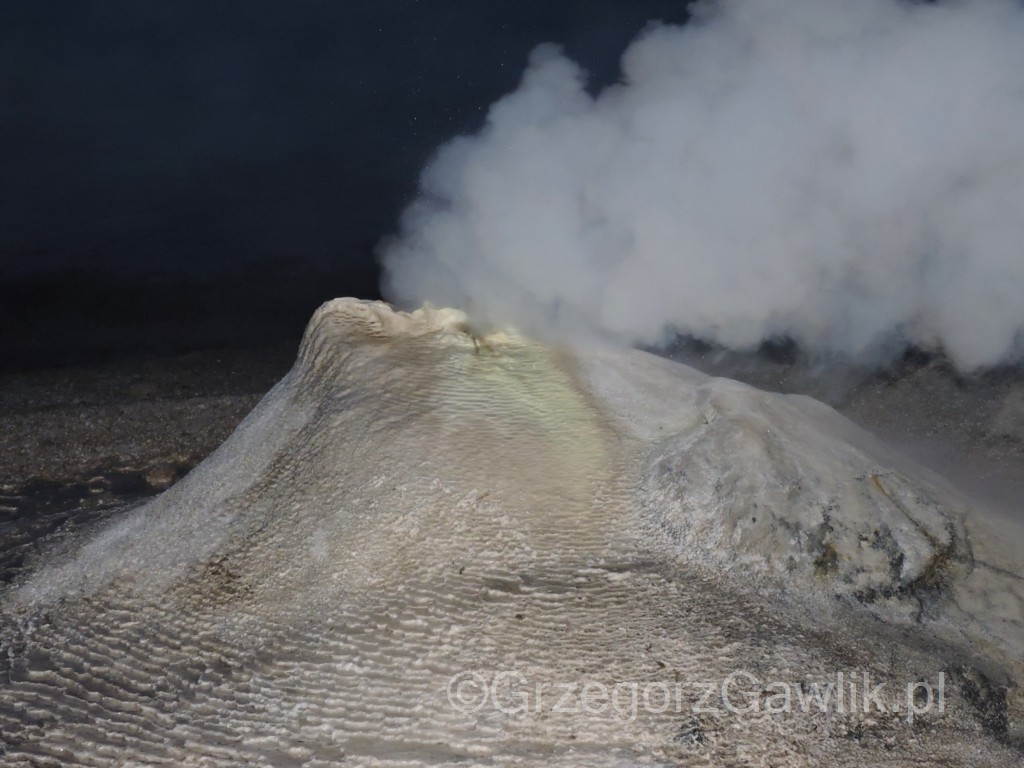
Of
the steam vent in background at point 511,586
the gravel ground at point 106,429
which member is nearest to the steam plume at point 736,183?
the steam vent in background at point 511,586

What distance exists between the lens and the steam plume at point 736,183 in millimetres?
3115

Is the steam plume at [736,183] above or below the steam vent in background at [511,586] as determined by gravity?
above

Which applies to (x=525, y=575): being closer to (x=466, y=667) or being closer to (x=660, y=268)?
(x=466, y=667)

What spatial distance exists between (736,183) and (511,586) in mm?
1672

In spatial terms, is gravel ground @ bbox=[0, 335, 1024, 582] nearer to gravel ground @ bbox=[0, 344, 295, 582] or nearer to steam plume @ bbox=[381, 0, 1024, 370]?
gravel ground @ bbox=[0, 344, 295, 582]

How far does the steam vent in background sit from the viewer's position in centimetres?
201

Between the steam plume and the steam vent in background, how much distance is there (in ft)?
1.13

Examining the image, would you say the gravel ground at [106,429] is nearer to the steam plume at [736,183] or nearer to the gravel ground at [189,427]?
the gravel ground at [189,427]

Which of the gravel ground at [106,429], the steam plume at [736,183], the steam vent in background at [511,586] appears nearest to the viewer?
the steam vent in background at [511,586]

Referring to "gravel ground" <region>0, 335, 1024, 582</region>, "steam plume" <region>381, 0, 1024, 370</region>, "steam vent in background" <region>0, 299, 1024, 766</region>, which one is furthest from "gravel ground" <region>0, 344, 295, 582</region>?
"steam plume" <region>381, 0, 1024, 370</region>

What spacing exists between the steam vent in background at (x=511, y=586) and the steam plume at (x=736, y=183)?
34cm

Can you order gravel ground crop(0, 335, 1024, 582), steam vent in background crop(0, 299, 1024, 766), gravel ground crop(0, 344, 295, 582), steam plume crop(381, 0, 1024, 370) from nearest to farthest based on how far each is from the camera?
steam vent in background crop(0, 299, 1024, 766) < steam plume crop(381, 0, 1024, 370) < gravel ground crop(0, 335, 1024, 582) < gravel ground crop(0, 344, 295, 582)

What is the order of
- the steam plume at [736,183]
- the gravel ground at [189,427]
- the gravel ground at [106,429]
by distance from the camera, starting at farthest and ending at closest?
the gravel ground at [106,429]
the gravel ground at [189,427]
the steam plume at [736,183]

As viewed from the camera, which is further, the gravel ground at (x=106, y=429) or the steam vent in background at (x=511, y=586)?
the gravel ground at (x=106, y=429)
